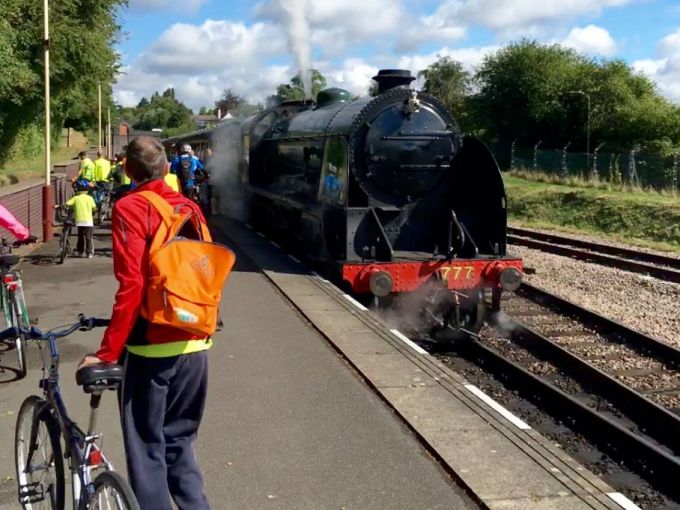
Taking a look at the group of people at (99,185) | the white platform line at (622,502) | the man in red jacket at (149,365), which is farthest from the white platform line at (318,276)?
the man in red jacket at (149,365)

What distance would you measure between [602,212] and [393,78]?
1473 cm

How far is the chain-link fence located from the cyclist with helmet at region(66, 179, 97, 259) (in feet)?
63.6

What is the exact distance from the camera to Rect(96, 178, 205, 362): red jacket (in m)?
2.86

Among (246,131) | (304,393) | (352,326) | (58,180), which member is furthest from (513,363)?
(58,180)

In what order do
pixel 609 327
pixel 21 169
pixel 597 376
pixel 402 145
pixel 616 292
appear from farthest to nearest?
pixel 21 169 → pixel 616 292 → pixel 402 145 → pixel 609 327 → pixel 597 376

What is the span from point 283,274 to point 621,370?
187 inches

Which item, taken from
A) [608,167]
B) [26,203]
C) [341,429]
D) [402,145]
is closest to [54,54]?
[26,203]

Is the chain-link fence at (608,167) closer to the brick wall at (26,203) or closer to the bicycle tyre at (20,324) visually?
the brick wall at (26,203)

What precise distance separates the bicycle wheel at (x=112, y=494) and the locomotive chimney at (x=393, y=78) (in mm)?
8182

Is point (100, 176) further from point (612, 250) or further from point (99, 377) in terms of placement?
point (99, 377)

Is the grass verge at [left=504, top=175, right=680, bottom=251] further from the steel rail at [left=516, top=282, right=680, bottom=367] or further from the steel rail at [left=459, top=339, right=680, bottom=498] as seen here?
the steel rail at [left=459, top=339, right=680, bottom=498]

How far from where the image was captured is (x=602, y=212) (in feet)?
74.9

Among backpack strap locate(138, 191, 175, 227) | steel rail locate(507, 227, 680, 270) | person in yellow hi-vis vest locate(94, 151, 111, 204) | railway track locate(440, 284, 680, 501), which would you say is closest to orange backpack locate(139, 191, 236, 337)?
backpack strap locate(138, 191, 175, 227)

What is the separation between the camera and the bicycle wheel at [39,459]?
3186mm
